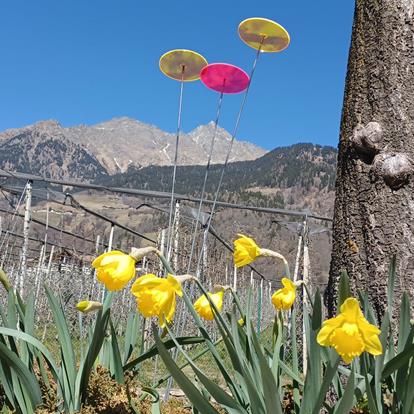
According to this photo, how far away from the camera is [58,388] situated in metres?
1.32

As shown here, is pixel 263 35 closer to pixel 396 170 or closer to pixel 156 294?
pixel 396 170

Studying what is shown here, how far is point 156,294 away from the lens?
0.94 m

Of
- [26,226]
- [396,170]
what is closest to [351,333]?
[396,170]

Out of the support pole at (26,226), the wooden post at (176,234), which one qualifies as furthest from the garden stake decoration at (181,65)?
the wooden post at (176,234)

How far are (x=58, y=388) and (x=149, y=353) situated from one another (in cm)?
26

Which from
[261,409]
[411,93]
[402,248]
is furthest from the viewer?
[411,93]

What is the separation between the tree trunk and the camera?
1615 millimetres

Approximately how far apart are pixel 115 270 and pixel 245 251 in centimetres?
36

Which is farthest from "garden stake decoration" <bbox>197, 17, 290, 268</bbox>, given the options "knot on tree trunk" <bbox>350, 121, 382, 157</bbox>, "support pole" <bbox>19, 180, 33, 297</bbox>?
"support pole" <bbox>19, 180, 33, 297</bbox>

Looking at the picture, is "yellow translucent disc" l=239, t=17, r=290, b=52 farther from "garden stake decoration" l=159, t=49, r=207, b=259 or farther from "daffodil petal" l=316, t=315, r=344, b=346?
"daffodil petal" l=316, t=315, r=344, b=346

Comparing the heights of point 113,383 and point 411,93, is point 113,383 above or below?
below

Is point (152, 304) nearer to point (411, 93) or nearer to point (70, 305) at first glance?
point (411, 93)

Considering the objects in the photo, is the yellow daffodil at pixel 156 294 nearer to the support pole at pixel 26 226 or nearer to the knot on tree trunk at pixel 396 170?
the knot on tree trunk at pixel 396 170

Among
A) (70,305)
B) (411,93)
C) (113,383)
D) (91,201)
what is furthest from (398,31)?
(91,201)
